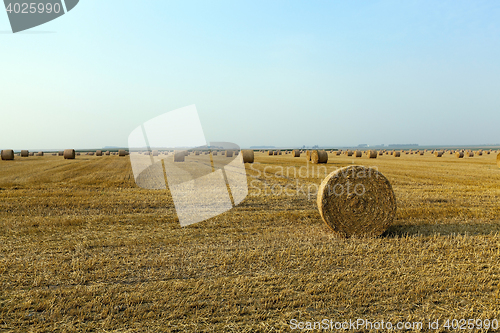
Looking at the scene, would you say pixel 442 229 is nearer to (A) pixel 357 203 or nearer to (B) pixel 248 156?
(A) pixel 357 203

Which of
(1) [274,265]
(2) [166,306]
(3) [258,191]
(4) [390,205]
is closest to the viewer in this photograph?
(2) [166,306]

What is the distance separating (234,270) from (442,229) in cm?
538

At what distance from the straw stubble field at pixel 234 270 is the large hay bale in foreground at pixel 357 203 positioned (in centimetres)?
37

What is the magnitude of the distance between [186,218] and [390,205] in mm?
5176

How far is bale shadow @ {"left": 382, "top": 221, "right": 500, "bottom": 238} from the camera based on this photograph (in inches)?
280

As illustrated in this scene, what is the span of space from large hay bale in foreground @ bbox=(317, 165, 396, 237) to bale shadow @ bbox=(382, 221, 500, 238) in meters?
0.44

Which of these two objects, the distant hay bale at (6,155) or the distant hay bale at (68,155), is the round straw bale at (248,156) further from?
the distant hay bale at (6,155)

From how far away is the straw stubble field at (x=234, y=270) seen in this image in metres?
3.72

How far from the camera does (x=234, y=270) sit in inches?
196

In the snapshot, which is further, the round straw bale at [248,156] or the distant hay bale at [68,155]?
the distant hay bale at [68,155]

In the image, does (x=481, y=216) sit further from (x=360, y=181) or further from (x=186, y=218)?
(x=186, y=218)

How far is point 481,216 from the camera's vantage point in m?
8.82

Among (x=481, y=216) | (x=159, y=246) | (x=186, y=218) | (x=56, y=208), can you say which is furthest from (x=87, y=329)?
(x=481, y=216)

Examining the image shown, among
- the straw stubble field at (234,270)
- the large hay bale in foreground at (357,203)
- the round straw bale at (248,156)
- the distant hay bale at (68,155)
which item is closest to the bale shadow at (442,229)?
the straw stubble field at (234,270)
